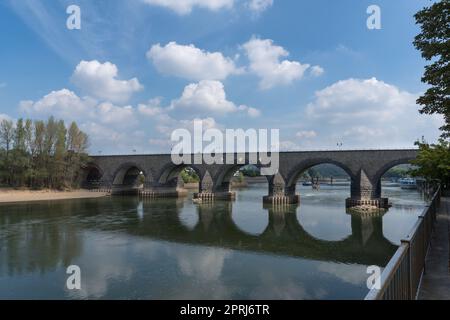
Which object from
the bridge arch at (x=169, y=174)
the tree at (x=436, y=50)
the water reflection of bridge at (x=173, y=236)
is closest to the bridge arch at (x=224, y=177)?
the bridge arch at (x=169, y=174)

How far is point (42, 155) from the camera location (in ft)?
170

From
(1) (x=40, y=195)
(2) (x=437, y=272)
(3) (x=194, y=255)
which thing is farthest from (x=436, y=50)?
(1) (x=40, y=195)

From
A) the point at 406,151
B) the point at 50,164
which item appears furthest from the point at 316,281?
the point at 50,164

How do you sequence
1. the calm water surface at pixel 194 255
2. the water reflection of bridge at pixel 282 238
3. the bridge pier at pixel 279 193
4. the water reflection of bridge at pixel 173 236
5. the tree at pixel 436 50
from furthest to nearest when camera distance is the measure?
the bridge pier at pixel 279 193 < the water reflection of bridge at pixel 282 238 < the water reflection of bridge at pixel 173 236 < the calm water surface at pixel 194 255 < the tree at pixel 436 50

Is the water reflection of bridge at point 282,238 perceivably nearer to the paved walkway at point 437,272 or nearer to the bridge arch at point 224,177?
the paved walkway at point 437,272

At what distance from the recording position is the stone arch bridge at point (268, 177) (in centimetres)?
3553

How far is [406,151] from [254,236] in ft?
76.4

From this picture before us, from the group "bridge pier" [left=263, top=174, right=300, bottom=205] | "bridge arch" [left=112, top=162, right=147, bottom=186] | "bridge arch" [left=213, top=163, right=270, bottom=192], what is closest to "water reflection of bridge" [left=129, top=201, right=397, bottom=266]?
"bridge pier" [left=263, top=174, right=300, bottom=205]

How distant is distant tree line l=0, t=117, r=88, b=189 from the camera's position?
49.3 metres

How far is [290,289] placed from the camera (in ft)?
36.1

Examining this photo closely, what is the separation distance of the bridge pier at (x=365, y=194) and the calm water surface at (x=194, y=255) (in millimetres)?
6097

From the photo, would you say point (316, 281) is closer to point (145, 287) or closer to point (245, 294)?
point (245, 294)

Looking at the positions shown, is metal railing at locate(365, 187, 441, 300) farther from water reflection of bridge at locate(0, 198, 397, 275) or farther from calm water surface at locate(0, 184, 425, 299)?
water reflection of bridge at locate(0, 198, 397, 275)
